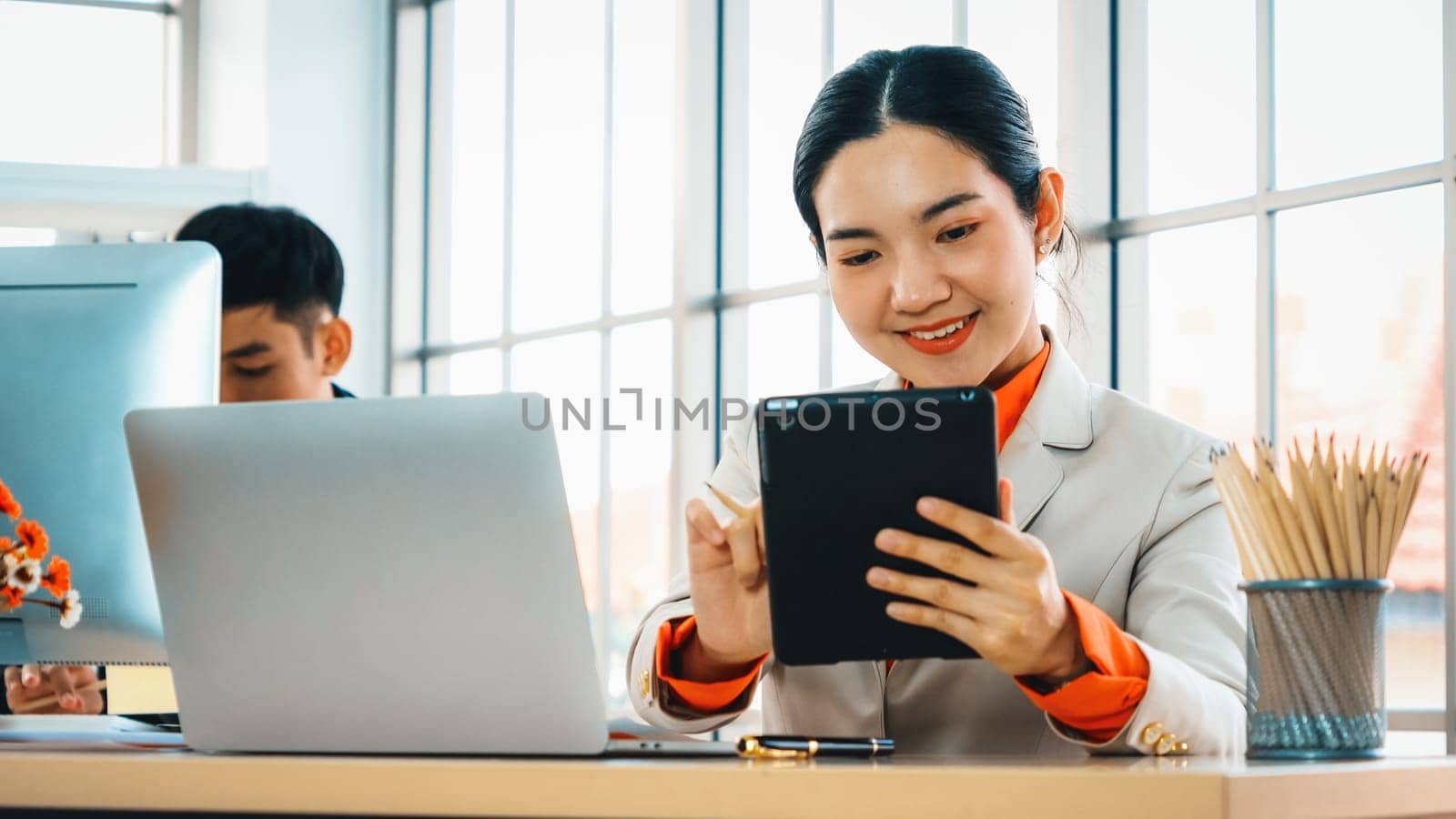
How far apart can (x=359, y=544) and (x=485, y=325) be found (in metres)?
4.38

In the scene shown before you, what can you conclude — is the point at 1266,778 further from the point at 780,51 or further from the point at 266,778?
the point at 780,51

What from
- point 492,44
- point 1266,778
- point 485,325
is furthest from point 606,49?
point 1266,778

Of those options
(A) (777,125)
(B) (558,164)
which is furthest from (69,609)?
(B) (558,164)

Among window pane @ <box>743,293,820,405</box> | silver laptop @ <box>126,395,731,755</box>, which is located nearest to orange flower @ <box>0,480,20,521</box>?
silver laptop @ <box>126,395,731,755</box>

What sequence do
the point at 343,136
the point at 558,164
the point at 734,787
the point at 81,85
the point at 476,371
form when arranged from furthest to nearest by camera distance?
the point at 81,85 < the point at 343,136 < the point at 476,371 < the point at 558,164 < the point at 734,787

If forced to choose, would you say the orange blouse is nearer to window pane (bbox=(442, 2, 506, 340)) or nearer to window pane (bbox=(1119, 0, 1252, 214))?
window pane (bbox=(1119, 0, 1252, 214))

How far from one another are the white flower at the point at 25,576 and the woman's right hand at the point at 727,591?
0.52 meters

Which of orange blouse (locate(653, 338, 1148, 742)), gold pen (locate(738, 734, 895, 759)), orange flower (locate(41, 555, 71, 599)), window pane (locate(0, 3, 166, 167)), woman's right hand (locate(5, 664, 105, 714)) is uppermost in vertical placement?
window pane (locate(0, 3, 166, 167))

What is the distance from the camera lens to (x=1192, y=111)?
3064mm

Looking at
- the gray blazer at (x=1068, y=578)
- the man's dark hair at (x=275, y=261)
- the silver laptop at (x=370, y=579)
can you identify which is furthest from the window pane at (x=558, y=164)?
the silver laptop at (x=370, y=579)

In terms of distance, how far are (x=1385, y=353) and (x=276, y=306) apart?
6.01 ft

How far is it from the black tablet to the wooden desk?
15 cm

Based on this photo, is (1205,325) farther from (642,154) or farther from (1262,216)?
(642,154)

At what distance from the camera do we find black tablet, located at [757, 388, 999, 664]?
3.47 ft
